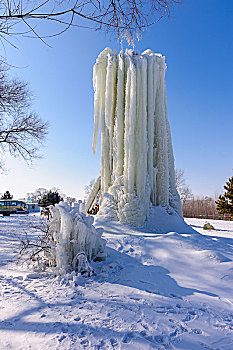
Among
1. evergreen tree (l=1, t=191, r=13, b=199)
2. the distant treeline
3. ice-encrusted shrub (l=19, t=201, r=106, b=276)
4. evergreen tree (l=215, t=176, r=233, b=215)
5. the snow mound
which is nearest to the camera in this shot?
ice-encrusted shrub (l=19, t=201, r=106, b=276)

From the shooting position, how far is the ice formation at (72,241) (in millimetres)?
3320

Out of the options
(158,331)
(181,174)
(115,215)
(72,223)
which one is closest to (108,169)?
(115,215)

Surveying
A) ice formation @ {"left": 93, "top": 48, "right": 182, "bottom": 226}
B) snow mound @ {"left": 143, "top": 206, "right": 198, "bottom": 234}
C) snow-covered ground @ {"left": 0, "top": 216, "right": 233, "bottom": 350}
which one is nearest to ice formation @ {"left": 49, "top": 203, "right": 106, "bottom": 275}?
snow-covered ground @ {"left": 0, "top": 216, "right": 233, "bottom": 350}

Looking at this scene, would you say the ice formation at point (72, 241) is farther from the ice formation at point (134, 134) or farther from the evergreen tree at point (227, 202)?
the evergreen tree at point (227, 202)

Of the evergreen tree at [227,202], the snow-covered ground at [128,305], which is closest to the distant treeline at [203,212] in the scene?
the evergreen tree at [227,202]

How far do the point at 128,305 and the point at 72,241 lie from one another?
1.38 metres

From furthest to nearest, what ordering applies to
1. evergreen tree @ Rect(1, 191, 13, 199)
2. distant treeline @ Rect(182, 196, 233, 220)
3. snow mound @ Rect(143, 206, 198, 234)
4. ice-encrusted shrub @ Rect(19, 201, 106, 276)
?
evergreen tree @ Rect(1, 191, 13, 199), distant treeline @ Rect(182, 196, 233, 220), snow mound @ Rect(143, 206, 198, 234), ice-encrusted shrub @ Rect(19, 201, 106, 276)

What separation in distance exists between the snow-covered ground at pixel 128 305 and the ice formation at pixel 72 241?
23 cm

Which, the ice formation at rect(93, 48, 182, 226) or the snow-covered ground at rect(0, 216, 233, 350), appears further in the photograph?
the ice formation at rect(93, 48, 182, 226)

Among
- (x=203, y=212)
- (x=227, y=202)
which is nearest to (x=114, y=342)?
(x=227, y=202)

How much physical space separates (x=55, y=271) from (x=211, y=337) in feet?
7.42

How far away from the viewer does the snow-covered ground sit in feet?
5.88

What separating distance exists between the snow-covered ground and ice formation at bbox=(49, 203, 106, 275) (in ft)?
0.75

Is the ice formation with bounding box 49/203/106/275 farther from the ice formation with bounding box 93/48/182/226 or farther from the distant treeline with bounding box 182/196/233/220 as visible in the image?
the distant treeline with bounding box 182/196/233/220
